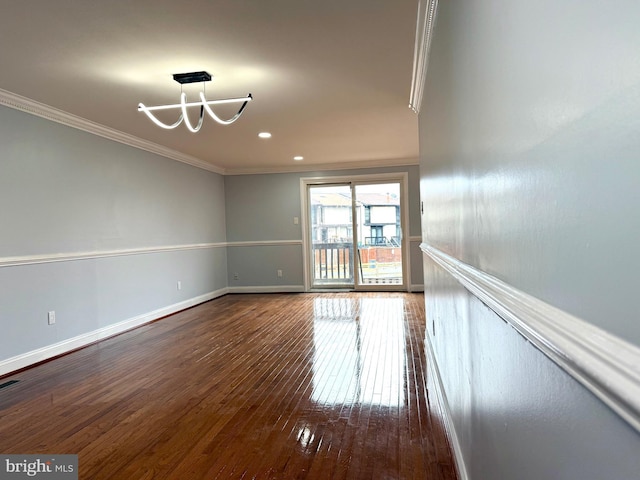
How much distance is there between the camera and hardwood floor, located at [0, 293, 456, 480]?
1909 mm

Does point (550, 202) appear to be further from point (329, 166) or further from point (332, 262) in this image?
point (332, 262)

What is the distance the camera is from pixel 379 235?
7.16 metres

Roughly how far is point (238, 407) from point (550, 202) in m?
2.33

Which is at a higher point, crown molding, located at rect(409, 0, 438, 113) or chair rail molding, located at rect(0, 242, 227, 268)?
crown molding, located at rect(409, 0, 438, 113)

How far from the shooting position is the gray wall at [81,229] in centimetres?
344

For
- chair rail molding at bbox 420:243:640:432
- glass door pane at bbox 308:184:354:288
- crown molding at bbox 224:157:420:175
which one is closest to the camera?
chair rail molding at bbox 420:243:640:432

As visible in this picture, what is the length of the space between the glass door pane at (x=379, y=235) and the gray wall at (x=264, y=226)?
99 centimetres

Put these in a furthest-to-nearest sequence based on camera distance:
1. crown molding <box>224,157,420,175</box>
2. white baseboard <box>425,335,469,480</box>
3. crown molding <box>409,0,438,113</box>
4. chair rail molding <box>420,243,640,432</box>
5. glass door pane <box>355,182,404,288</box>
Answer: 1. glass door pane <box>355,182,404,288</box>
2. crown molding <box>224,157,420,175</box>
3. crown molding <box>409,0,438,113</box>
4. white baseboard <box>425,335,469,480</box>
5. chair rail molding <box>420,243,640,432</box>

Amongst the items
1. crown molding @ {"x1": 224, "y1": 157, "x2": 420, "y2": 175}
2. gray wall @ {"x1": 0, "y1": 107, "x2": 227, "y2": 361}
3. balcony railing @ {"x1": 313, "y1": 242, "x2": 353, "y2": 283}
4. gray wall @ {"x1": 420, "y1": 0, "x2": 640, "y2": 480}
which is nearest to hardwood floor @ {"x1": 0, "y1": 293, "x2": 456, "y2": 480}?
gray wall @ {"x1": 0, "y1": 107, "x2": 227, "y2": 361}

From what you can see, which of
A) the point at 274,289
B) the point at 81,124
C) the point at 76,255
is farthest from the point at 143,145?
the point at 274,289

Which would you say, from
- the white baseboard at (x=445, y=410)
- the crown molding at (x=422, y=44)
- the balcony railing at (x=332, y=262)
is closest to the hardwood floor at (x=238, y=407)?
the white baseboard at (x=445, y=410)

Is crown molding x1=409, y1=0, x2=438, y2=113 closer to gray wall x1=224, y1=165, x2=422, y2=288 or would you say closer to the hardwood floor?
the hardwood floor

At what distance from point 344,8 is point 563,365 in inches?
85.7

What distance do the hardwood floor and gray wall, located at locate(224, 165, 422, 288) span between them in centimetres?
297
